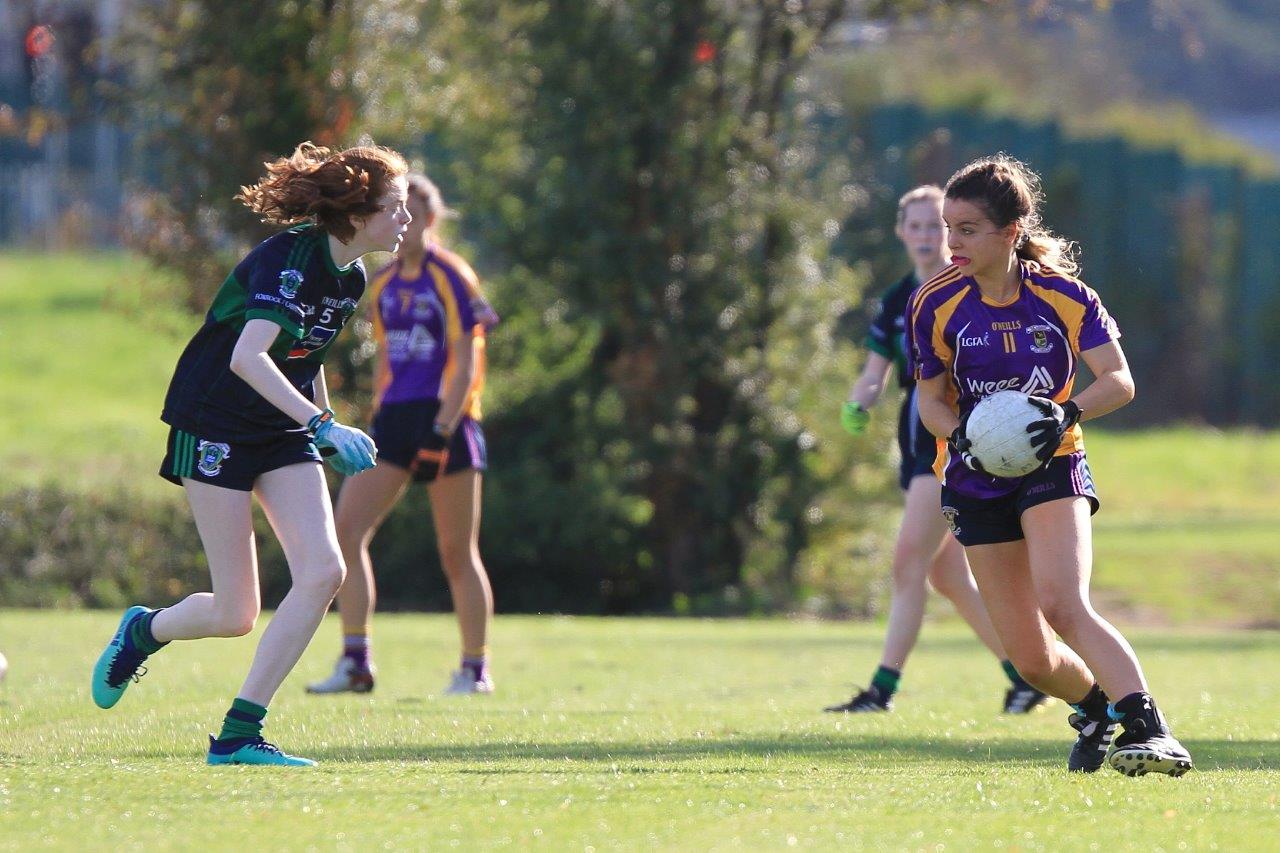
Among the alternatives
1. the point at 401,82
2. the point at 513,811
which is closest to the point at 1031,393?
the point at 513,811

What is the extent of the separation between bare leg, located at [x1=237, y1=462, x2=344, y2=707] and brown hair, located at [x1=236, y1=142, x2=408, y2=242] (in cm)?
83

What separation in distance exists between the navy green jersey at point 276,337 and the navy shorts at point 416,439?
2717 mm

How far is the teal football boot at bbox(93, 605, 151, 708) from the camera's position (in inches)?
255

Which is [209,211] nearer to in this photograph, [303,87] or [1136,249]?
[303,87]

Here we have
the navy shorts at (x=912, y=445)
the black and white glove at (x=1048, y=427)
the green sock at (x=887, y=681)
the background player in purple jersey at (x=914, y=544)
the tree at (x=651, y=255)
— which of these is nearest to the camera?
the black and white glove at (x=1048, y=427)

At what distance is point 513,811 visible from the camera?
501cm

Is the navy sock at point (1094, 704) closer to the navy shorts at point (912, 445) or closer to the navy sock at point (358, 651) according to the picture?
the navy shorts at point (912, 445)

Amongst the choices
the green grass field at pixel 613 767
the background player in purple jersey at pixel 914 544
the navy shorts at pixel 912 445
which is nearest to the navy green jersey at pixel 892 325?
the background player in purple jersey at pixel 914 544

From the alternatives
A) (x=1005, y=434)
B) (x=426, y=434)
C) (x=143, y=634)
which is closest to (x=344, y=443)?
(x=143, y=634)

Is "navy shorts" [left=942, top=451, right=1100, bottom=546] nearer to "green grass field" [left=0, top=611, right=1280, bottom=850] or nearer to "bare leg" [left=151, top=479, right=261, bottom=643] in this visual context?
"green grass field" [left=0, top=611, right=1280, bottom=850]

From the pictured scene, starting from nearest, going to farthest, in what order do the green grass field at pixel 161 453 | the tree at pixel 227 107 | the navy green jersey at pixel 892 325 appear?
1. the navy green jersey at pixel 892 325
2. the tree at pixel 227 107
3. the green grass field at pixel 161 453

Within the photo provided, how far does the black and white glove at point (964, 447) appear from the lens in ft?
18.9

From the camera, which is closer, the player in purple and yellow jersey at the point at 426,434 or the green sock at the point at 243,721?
the green sock at the point at 243,721

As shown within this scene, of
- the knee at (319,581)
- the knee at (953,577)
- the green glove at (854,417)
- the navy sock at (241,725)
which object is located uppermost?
the green glove at (854,417)
